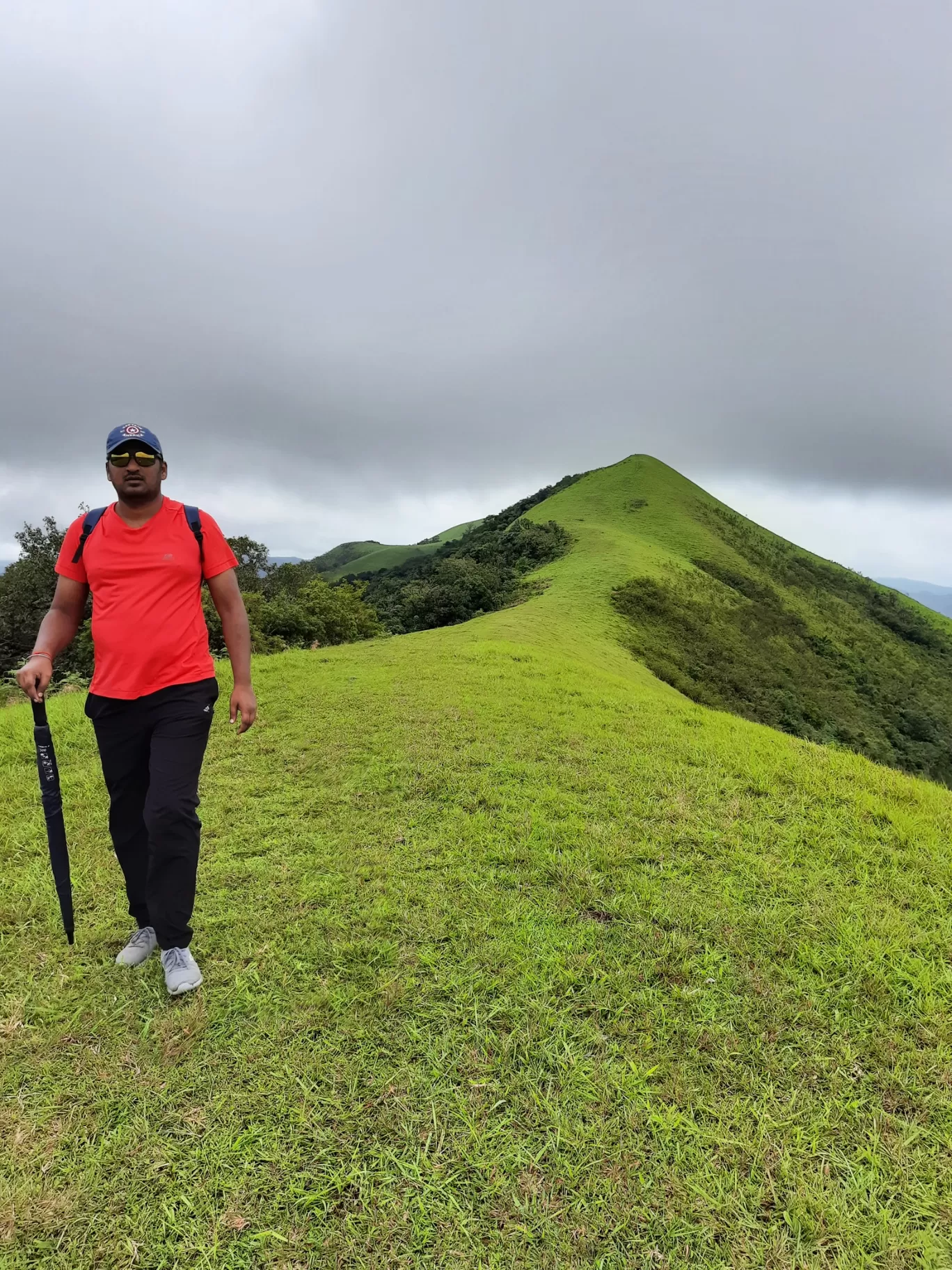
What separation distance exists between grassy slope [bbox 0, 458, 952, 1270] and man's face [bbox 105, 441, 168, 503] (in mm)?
2969

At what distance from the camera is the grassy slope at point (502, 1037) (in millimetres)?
2229

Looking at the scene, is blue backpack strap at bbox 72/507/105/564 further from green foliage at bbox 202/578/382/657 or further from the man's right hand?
green foliage at bbox 202/578/382/657

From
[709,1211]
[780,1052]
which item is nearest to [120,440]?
[709,1211]

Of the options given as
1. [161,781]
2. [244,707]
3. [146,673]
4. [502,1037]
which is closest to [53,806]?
[161,781]

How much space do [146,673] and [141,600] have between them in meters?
0.43

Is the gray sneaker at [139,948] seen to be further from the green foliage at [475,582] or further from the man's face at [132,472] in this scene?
the green foliage at [475,582]

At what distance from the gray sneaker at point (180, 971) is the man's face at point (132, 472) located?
2.79 meters

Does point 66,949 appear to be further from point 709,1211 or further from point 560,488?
point 560,488

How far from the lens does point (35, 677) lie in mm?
3195

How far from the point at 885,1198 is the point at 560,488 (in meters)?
67.3

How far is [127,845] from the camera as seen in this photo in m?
3.49

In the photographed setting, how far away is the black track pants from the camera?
322 centimetres

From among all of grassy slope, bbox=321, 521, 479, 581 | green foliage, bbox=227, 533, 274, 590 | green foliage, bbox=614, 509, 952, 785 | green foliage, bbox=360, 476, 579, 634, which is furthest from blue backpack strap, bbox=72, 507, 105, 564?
grassy slope, bbox=321, 521, 479, 581

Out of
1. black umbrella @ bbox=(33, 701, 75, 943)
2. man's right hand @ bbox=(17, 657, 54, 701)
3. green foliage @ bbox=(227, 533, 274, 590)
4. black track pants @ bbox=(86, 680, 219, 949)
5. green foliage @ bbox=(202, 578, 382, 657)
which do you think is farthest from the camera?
green foliage @ bbox=(227, 533, 274, 590)
